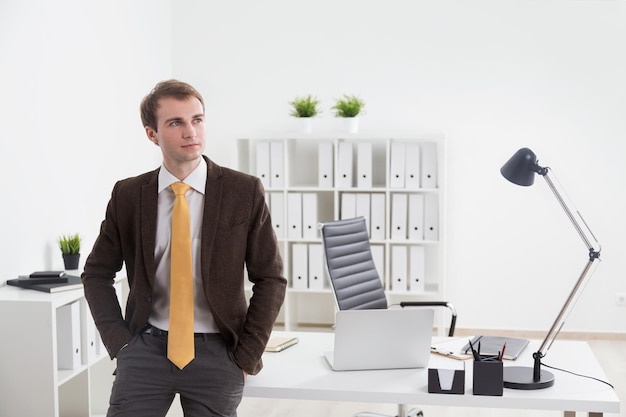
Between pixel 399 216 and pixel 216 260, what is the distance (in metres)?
3.27

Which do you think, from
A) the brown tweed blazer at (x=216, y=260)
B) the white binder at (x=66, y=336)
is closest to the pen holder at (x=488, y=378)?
the brown tweed blazer at (x=216, y=260)

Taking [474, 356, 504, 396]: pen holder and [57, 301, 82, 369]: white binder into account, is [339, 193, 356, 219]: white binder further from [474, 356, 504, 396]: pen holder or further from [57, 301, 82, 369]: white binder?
[474, 356, 504, 396]: pen holder

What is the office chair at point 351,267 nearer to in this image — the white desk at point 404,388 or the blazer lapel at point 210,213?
the white desk at point 404,388

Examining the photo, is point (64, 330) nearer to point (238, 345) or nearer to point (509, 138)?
point (238, 345)

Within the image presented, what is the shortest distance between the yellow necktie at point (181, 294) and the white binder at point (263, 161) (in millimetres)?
3270

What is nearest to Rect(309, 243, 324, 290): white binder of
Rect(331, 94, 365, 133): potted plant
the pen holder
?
Rect(331, 94, 365, 133): potted plant

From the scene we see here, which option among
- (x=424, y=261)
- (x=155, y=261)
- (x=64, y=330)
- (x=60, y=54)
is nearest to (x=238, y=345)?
(x=155, y=261)

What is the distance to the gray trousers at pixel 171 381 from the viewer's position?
7.19 feet

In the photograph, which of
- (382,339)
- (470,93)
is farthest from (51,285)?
(470,93)

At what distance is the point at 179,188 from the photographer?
2.28 m

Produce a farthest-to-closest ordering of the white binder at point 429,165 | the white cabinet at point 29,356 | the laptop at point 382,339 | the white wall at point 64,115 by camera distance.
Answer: the white binder at point 429,165 < the white wall at point 64,115 < the white cabinet at point 29,356 < the laptop at point 382,339

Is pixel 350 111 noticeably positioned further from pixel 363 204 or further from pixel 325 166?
pixel 363 204

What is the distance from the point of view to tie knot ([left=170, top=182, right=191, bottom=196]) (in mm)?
2273

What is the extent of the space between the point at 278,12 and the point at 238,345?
3.98 metres
